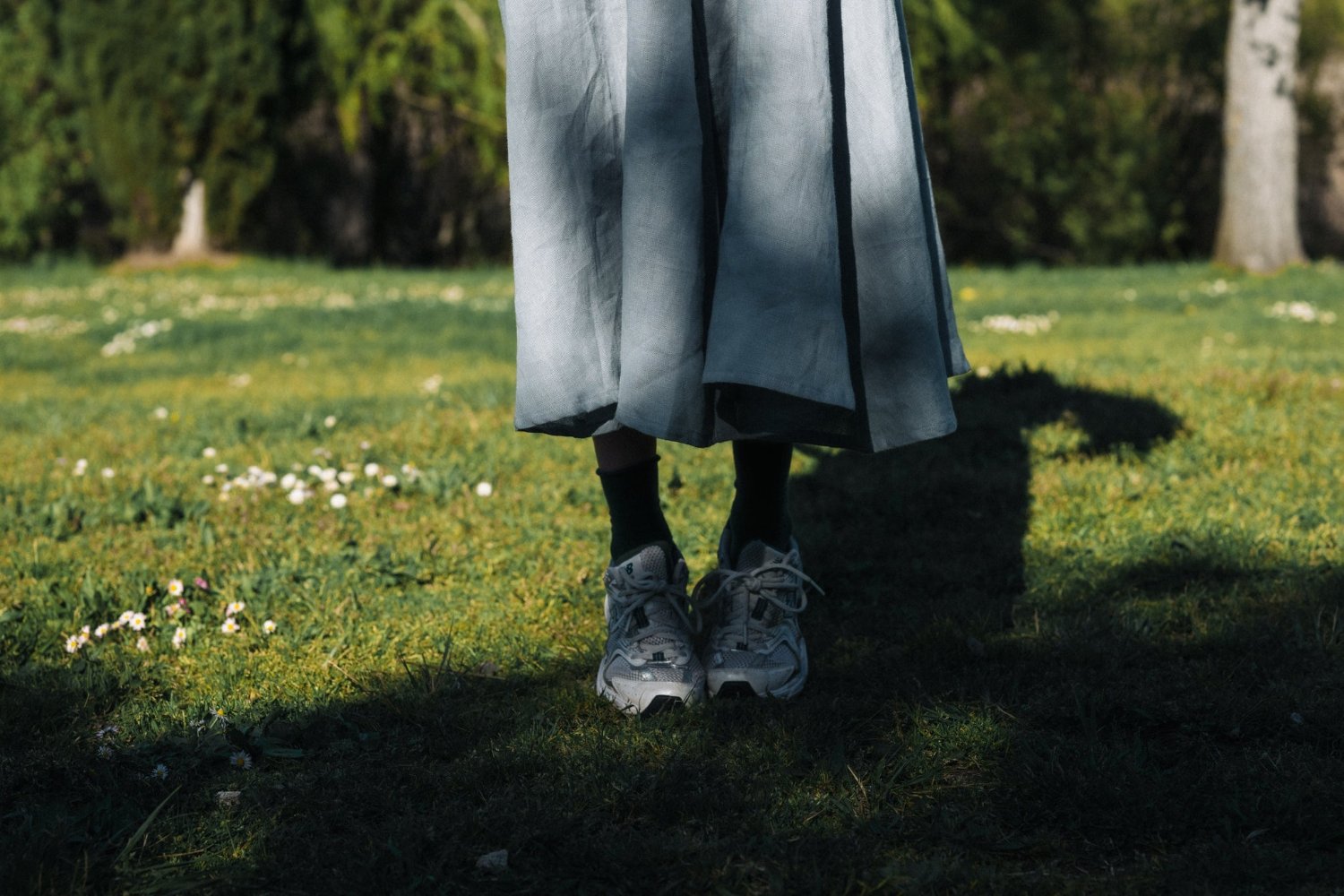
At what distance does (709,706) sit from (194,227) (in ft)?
56.5

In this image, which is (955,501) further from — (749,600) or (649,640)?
(649,640)

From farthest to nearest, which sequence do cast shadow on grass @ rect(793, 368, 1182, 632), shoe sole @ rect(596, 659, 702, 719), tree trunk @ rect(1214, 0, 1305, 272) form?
1. tree trunk @ rect(1214, 0, 1305, 272)
2. cast shadow on grass @ rect(793, 368, 1182, 632)
3. shoe sole @ rect(596, 659, 702, 719)

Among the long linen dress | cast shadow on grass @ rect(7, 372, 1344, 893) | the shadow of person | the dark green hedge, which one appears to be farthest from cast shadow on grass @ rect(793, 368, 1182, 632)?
the dark green hedge

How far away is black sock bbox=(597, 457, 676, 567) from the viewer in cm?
230

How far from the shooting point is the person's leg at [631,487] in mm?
2285

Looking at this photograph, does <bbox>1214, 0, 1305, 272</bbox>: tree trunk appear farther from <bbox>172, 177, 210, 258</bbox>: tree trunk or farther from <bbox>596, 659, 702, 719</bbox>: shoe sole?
<bbox>172, 177, 210, 258</bbox>: tree trunk

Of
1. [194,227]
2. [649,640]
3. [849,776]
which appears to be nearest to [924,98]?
[194,227]

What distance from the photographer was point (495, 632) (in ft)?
8.55

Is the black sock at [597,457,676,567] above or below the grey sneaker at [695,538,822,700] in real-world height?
above

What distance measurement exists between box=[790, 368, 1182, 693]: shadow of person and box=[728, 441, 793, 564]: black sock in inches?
11.0

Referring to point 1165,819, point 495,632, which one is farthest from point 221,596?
point 1165,819

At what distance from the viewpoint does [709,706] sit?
2182 mm

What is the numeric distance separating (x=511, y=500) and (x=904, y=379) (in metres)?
1.71

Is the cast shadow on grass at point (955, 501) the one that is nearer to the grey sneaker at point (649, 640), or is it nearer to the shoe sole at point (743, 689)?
the shoe sole at point (743, 689)
